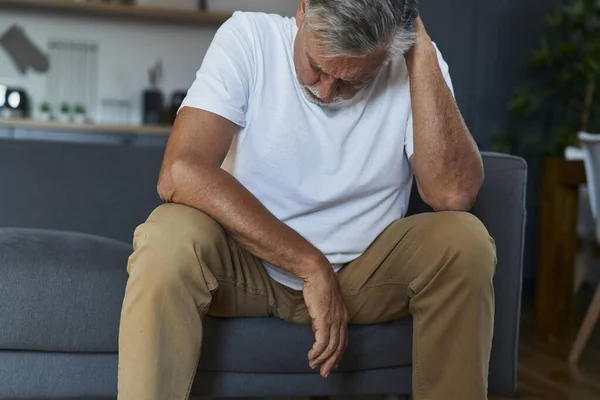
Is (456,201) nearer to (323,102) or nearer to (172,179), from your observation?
(323,102)

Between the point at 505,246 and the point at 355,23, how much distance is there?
0.64 metres

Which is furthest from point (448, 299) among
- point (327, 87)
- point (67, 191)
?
point (67, 191)

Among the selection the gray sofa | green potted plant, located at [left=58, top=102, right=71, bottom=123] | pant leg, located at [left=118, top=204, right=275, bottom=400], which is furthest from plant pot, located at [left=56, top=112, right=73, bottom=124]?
pant leg, located at [left=118, top=204, right=275, bottom=400]

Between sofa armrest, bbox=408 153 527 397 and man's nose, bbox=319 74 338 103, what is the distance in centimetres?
44

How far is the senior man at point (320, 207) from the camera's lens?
120 cm

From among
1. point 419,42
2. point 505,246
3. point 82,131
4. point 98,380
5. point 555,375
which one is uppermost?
point 419,42

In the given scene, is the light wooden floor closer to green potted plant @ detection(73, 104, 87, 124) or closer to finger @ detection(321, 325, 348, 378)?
finger @ detection(321, 325, 348, 378)

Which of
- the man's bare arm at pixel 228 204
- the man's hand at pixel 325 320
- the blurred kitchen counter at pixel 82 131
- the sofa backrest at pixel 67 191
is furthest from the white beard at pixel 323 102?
the blurred kitchen counter at pixel 82 131

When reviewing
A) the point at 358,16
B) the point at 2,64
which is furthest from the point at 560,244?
the point at 2,64

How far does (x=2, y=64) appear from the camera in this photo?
4.36m

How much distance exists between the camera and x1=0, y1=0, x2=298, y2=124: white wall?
4367 millimetres

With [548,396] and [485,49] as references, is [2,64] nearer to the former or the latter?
[485,49]

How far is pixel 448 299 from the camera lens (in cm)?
129

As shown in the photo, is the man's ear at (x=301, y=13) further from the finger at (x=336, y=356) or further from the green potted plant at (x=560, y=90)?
the green potted plant at (x=560, y=90)
